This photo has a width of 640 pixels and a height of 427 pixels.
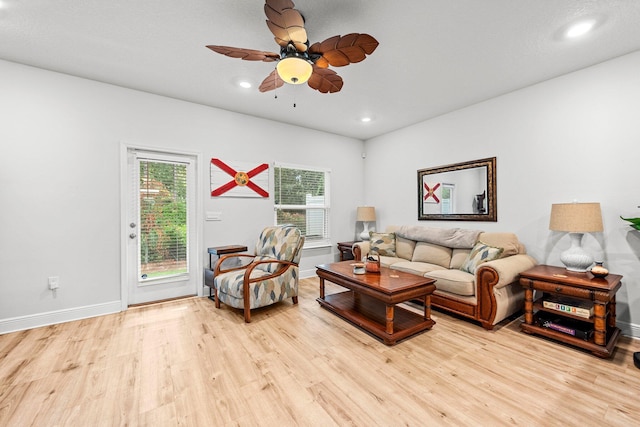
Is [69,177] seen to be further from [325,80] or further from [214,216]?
[325,80]

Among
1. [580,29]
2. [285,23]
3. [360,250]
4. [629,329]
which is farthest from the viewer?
[360,250]

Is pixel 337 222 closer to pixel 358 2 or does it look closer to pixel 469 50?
pixel 469 50

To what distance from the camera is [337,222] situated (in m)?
5.22

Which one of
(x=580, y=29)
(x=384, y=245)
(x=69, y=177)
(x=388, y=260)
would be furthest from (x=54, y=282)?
(x=580, y=29)

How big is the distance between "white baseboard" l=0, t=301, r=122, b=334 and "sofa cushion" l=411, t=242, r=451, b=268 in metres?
4.02

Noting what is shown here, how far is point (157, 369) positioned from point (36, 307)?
1905 mm

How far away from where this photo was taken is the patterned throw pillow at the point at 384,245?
169 inches

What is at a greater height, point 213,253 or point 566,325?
point 213,253

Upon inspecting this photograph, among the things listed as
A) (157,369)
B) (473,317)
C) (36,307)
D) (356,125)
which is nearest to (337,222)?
(356,125)

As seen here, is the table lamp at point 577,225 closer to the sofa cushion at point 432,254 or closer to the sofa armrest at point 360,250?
the sofa cushion at point 432,254

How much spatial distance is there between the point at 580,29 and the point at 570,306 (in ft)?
7.86

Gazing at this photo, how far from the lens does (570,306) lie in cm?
245

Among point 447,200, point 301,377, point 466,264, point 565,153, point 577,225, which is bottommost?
point 301,377

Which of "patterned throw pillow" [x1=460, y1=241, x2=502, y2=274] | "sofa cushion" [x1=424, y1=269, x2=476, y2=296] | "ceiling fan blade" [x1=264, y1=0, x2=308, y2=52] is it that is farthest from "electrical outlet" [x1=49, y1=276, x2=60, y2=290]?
"patterned throw pillow" [x1=460, y1=241, x2=502, y2=274]
